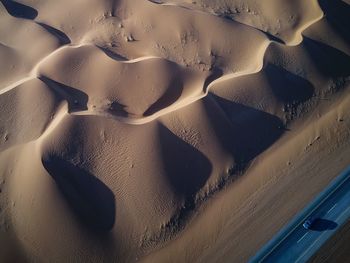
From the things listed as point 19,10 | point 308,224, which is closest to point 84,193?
point 308,224

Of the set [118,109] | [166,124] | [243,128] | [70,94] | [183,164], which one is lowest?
[70,94]

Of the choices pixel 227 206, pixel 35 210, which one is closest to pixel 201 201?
pixel 227 206

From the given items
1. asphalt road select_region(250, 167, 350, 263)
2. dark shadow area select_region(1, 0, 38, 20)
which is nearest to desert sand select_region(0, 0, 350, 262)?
dark shadow area select_region(1, 0, 38, 20)

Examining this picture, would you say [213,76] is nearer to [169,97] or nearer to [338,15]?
[169,97]

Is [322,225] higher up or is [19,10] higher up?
[322,225]

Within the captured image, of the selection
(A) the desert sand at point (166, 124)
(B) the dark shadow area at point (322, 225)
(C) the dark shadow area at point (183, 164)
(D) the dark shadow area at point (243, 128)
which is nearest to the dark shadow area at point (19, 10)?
(A) the desert sand at point (166, 124)

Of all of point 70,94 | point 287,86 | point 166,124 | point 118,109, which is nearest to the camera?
point 166,124
